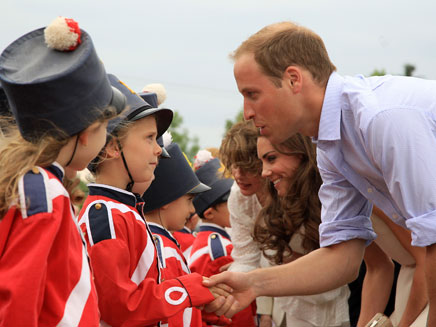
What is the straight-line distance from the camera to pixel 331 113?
3420 millimetres

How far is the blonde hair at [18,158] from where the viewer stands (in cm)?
251

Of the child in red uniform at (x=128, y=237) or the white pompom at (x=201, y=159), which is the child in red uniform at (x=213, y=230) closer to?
the white pompom at (x=201, y=159)

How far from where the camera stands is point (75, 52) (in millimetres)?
2779

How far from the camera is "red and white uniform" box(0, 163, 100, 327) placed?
94.0 inches

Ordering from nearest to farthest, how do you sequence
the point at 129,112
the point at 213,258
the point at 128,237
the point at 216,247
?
the point at 128,237 → the point at 129,112 → the point at 213,258 → the point at 216,247

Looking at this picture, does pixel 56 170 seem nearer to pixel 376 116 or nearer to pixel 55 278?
pixel 55 278

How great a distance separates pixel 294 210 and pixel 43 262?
2867 mm

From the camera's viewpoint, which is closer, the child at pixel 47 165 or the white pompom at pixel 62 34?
the child at pixel 47 165

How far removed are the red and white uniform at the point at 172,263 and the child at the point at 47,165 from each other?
1340mm

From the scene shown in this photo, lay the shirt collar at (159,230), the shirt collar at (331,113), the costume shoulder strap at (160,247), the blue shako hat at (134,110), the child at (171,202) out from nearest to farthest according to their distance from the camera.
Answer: the shirt collar at (331,113), the blue shako hat at (134,110), the costume shoulder strap at (160,247), the child at (171,202), the shirt collar at (159,230)

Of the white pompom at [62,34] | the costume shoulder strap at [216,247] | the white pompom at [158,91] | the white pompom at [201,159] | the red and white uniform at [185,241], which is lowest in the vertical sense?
the red and white uniform at [185,241]

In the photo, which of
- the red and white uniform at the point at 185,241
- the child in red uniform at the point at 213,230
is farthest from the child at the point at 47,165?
the red and white uniform at the point at 185,241

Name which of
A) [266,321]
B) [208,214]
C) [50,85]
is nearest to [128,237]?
[50,85]

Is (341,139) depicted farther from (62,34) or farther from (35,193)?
(35,193)
